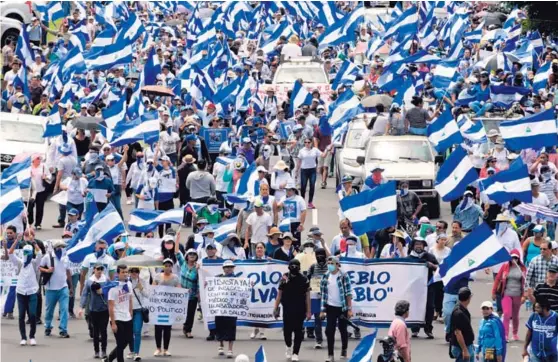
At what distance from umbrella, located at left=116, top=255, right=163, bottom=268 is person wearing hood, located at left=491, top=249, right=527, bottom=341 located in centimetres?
430

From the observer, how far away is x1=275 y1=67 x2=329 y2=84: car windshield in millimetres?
46250

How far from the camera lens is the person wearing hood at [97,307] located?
2348 cm

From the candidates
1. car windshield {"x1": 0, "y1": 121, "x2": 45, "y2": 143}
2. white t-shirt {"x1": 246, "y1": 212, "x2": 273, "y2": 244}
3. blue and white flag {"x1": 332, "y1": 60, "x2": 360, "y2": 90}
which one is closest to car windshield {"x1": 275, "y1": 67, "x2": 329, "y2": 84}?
blue and white flag {"x1": 332, "y1": 60, "x2": 360, "y2": 90}

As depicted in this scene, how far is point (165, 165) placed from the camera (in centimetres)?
3203

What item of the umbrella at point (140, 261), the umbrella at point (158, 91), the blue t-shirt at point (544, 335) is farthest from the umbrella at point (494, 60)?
the blue t-shirt at point (544, 335)

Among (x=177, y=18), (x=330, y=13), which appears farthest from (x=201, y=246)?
(x=177, y=18)

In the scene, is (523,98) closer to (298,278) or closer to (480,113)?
(480,113)

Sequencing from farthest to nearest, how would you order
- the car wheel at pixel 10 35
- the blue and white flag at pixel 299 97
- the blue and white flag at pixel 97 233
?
the car wheel at pixel 10 35, the blue and white flag at pixel 299 97, the blue and white flag at pixel 97 233

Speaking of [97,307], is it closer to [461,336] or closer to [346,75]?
[461,336]

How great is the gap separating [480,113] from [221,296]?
45.7ft

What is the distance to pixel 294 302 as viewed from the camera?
77.3 feet

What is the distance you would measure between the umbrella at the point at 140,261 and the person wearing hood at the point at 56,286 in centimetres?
117

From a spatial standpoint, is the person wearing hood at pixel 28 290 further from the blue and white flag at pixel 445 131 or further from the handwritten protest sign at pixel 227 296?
the blue and white flag at pixel 445 131

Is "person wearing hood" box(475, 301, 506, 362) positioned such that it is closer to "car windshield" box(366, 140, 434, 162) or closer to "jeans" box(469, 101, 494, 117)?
"car windshield" box(366, 140, 434, 162)
